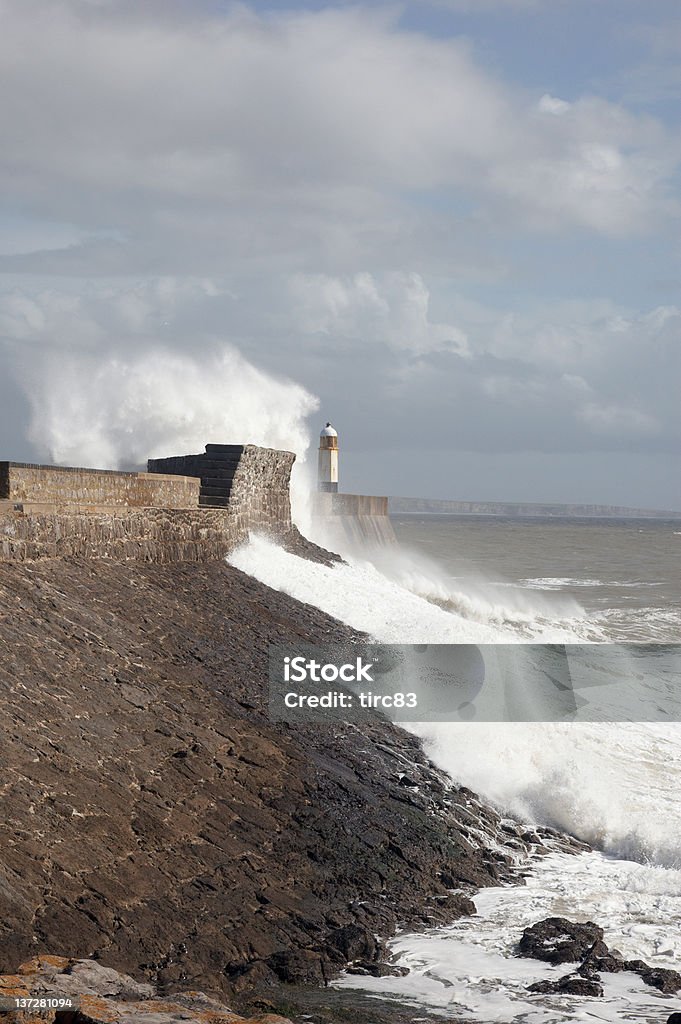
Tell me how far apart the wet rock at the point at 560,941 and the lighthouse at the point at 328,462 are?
19.8 meters

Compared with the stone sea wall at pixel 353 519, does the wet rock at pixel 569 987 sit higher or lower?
lower

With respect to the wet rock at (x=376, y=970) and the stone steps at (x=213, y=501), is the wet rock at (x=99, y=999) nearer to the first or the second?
the wet rock at (x=376, y=970)

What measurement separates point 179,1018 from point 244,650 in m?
6.48

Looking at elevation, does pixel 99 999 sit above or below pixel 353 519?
below

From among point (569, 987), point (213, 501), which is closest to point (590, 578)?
point (213, 501)

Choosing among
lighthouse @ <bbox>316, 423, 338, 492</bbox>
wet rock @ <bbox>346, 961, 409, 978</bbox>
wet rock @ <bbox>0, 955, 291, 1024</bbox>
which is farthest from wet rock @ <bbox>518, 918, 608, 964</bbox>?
lighthouse @ <bbox>316, 423, 338, 492</bbox>

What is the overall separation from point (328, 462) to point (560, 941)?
66.7 feet

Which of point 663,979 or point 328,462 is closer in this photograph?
point 663,979

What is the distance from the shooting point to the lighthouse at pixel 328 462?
27.4 m

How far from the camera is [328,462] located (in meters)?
27.5

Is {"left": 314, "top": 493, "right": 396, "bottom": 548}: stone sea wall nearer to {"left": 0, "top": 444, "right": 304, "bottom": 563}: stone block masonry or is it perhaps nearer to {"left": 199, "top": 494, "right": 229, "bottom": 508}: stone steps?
{"left": 0, "top": 444, "right": 304, "bottom": 563}: stone block masonry

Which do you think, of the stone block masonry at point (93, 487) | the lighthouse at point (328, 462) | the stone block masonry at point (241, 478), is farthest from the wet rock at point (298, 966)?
the lighthouse at point (328, 462)

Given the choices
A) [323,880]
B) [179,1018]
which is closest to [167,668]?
[323,880]

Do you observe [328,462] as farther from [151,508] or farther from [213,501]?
[151,508]
